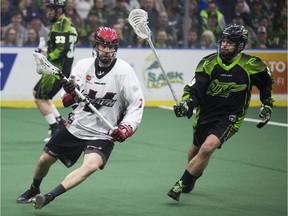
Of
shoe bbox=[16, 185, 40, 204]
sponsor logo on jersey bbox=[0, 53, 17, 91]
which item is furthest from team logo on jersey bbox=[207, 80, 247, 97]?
sponsor logo on jersey bbox=[0, 53, 17, 91]

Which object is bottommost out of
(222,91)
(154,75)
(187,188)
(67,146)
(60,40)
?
(154,75)

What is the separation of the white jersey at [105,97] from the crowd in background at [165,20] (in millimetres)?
7939

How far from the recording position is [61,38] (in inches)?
461

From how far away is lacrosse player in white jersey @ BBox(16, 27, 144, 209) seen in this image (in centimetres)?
718

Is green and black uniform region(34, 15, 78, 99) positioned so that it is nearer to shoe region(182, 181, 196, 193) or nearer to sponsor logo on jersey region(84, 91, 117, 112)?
shoe region(182, 181, 196, 193)

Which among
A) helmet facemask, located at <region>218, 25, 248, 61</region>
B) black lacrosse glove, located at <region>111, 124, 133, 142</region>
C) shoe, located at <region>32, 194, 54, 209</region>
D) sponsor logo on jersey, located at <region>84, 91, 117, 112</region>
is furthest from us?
helmet facemask, located at <region>218, 25, 248, 61</region>

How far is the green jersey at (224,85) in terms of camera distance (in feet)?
26.3

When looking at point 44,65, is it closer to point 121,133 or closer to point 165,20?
point 121,133

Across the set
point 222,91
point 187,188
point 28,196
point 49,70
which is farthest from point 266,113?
point 28,196

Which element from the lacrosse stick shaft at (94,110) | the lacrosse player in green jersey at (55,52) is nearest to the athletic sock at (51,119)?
the lacrosse player in green jersey at (55,52)

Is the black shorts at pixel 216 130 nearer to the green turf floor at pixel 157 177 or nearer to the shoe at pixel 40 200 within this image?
the green turf floor at pixel 157 177

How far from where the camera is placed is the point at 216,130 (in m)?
7.96

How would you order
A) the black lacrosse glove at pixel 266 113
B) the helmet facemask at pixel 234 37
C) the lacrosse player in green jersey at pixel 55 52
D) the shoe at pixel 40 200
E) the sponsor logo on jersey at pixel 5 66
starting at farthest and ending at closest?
the sponsor logo on jersey at pixel 5 66, the lacrosse player in green jersey at pixel 55 52, the black lacrosse glove at pixel 266 113, the helmet facemask at pixel 234 37, the shoe at pixel 40 200

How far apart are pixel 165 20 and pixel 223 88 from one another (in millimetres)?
8268
